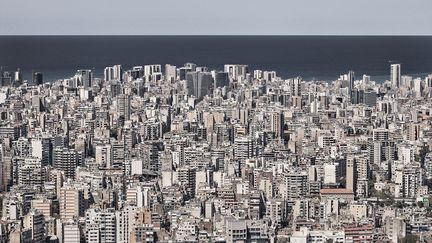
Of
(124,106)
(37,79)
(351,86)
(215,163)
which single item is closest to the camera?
(215,163)

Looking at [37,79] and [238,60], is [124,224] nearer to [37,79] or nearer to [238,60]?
[37,79]

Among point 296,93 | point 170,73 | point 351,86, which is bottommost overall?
point 296,93

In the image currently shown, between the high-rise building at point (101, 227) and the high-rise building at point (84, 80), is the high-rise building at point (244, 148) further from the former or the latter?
the high-rise building at point (84, 80)

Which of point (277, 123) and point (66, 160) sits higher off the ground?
point (277, 123)

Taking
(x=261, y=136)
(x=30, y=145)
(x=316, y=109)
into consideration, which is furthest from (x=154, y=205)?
(x=316, y=109)

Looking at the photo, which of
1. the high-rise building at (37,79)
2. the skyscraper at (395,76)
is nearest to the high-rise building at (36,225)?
the high-rise building at (37,79)

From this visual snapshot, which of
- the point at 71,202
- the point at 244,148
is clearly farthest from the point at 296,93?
the point at 71,202

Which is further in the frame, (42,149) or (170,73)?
(170,73)

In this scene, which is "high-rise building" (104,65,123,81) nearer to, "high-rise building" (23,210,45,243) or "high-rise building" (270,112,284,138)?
"high-rise building" (270,112,284,138)

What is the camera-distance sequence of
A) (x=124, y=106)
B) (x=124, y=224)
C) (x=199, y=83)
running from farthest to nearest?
(x=199, y=83), (x=124, y=106), (x=124, y=224)

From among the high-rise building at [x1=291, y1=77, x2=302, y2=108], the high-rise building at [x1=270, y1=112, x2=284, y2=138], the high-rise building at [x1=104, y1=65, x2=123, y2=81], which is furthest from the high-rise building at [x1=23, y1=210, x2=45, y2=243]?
the high-rise building at [x1=104, y1=65, x2=123, y2=81]
